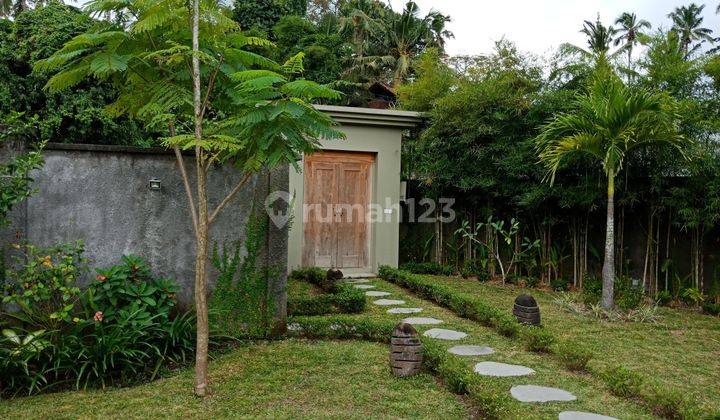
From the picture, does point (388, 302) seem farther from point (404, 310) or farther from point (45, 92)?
point (45, 92)

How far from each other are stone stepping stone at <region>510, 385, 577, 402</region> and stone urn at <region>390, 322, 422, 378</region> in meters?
0.71

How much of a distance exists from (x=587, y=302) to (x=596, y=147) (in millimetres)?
2039

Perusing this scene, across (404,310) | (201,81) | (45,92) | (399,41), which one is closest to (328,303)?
(404,310)

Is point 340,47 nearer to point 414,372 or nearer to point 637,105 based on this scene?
point 637,105

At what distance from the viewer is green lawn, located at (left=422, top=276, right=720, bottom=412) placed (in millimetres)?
3840

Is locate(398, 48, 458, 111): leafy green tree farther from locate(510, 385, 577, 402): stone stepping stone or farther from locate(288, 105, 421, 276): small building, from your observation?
locate(510, 385, 577, 402): stone stepping stone

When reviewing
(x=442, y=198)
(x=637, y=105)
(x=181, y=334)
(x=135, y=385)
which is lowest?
(x=135, y=385)

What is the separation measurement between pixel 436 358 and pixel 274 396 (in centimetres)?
125

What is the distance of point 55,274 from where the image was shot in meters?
3.58

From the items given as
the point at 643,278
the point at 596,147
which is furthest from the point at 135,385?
the point at 643,278

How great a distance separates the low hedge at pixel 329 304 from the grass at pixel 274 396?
136cm

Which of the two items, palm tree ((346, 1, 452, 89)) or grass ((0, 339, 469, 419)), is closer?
grass ((0, 339, 469, 419))

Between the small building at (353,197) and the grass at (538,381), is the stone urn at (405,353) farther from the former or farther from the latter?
the small building at (353,197)

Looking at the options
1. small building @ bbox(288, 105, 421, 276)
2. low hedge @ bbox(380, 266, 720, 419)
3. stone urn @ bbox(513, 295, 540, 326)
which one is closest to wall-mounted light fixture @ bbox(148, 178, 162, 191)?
low hedge @ bbox(380, 266, 720, 419)
